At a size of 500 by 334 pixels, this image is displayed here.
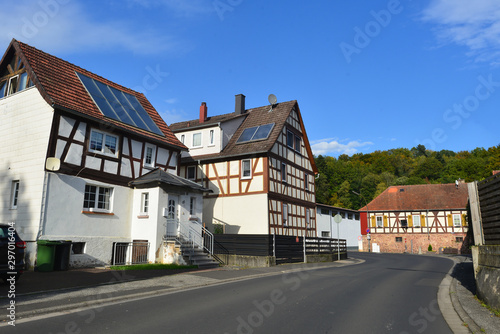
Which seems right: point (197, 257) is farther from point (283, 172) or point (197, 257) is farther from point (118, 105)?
point (283, 172)

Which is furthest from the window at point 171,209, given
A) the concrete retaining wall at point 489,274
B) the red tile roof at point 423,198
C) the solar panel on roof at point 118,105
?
the red tile roof at point 423,198

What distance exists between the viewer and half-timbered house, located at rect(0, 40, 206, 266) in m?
15.9

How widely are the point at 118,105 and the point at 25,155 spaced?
18.7 ft

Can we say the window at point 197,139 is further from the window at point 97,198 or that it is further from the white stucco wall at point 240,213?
the window at point 97,198

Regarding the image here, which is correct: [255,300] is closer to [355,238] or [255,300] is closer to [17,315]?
[17,315]

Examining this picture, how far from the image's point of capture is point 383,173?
8625 centimetres

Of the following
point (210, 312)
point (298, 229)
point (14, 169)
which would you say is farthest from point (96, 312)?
point (298, 229)

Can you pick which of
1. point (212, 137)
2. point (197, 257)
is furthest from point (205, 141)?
point (197, 257)

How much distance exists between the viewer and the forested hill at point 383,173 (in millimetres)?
71688

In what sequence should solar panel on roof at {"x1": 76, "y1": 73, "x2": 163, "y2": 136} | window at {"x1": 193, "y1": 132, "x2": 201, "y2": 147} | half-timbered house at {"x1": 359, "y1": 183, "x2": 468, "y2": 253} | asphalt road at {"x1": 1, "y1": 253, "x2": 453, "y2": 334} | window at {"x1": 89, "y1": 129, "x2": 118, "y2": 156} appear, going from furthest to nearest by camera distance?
1. half-timbered house at {"x1": 359, "y1": 183, "x2": 468, "y2": 253}
2. window at {"x1": 193, "y1": 132, "x2": 201, "y2": 147}
3. solar panel on roof at {"x1": 76, "y1": 73, "x2": 163, "y2": 136}
4. window at {"x1": 89, "y1": 129, "x2": 118, "y2": 156}
5. asphalt road at {"x1": 1, "y1": 253, "x2": 453, "y2": 334}

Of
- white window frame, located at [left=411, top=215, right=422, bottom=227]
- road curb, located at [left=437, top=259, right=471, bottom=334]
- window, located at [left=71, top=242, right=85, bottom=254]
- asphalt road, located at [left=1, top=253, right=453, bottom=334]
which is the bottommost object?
road curb, located at [left=437, top=259, right=471, bottom=334]

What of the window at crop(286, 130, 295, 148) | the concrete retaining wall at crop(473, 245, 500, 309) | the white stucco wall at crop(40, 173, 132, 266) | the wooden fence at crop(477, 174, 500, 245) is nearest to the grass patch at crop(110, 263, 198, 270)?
the white stucco wall at crop(40, 173, 132, 266)

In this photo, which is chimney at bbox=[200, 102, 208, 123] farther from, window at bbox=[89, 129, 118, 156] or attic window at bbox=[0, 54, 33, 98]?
attic window at bbox=[0, 54, 33, 98]

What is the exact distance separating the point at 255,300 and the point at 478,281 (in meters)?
5.39
